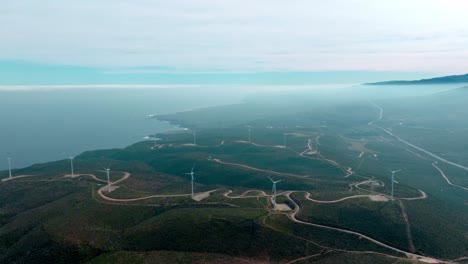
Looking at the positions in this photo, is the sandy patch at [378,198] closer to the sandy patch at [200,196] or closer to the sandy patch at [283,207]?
the sandy patch at [283,207]

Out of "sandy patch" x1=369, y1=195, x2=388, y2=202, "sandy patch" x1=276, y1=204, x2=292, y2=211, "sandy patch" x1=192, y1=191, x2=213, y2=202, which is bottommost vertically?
"sandy patch" x1=192, y1=191, x2=213, y2=202

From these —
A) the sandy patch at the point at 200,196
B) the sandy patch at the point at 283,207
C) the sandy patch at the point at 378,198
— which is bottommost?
the sandy patch at the point at 200,196

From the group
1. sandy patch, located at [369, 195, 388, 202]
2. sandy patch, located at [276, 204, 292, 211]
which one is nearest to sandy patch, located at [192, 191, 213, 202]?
sandy patch, located at [276, 204, 292, 211]

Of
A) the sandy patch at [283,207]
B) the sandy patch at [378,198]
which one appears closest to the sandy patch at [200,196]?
the sandy patch at [283,207]

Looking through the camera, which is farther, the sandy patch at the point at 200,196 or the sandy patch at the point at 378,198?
the sandy patch at the point at 200,196

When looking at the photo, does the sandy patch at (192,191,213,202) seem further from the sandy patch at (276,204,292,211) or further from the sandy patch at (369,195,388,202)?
the sandy patch at (369,195,388,202)

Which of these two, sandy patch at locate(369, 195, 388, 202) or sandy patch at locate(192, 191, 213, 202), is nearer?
sandy patch at locate(369, 195, 388, 202)

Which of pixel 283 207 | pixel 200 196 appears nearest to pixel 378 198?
pixel 283 207

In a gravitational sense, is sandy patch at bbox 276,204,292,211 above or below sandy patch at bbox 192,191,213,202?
above

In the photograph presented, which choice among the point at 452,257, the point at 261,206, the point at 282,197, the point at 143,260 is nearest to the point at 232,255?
the point at 143,260

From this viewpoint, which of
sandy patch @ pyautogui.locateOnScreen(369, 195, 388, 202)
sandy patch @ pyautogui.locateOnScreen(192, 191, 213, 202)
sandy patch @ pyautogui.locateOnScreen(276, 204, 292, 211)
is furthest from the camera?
sandy patch @ pyautogui.locateOnScreen(192, 191, 213, 202)

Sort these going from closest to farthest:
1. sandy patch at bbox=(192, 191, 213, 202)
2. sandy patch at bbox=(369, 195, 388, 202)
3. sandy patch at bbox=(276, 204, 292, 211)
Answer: sandy patch at bbox=(276, 204, 292, 211)
sandy patch at bbox=(369, 195, 388, 202)
sandy patch at bbox=(192, 191, 213, 202)

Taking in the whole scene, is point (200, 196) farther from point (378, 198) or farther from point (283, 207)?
point (378, 198)
